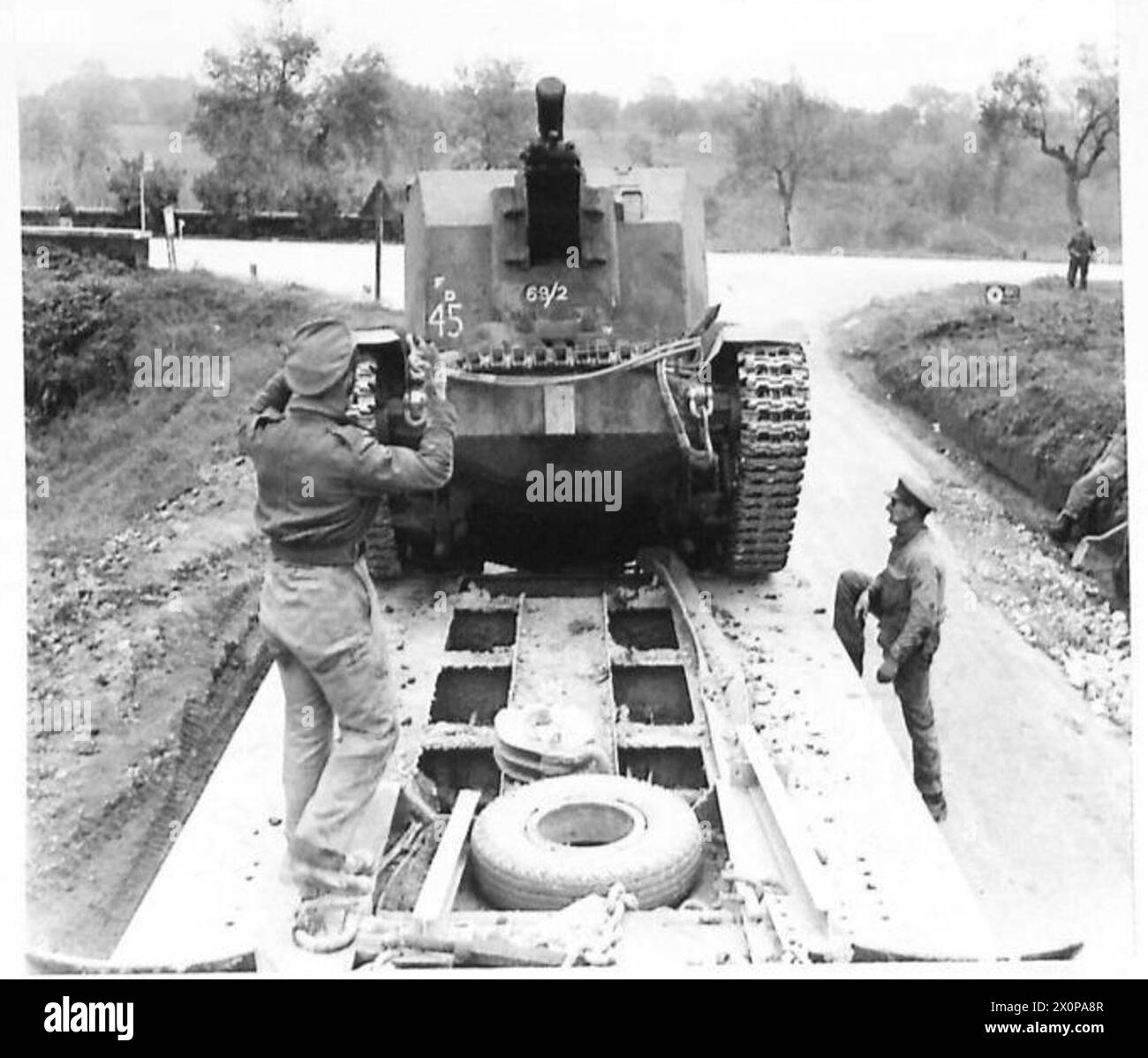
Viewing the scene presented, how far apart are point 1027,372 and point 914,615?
2.18 meters

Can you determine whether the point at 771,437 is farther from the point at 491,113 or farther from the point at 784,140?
the point at 784,140

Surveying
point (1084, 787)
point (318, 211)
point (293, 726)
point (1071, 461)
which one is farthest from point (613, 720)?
point (318, 211)

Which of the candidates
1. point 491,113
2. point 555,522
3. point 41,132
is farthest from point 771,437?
point 41,132

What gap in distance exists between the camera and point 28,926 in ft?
14.3

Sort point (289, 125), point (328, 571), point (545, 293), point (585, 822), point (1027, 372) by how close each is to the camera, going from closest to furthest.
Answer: point (328, 571), point (585, 822), point (545, 293), point (1027, 372), point (289, 125)

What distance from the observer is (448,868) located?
3934mm

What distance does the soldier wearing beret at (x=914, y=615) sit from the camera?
5254mm

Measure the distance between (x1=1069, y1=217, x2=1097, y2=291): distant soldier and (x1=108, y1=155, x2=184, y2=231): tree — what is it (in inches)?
156

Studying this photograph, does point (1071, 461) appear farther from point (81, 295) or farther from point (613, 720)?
point (81, 295)

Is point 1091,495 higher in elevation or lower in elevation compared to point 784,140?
lower

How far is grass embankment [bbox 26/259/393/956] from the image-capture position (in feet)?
17.2

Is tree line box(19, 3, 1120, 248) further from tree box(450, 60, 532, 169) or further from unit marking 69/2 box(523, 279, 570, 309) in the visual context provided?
unit marking 69/2 box(523, 279, 570, 309)

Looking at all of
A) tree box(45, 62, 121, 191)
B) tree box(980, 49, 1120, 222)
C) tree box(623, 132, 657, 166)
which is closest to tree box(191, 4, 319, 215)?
tree box(45, 62, 121, 191)

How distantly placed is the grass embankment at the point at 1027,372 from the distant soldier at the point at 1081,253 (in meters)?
0.07
